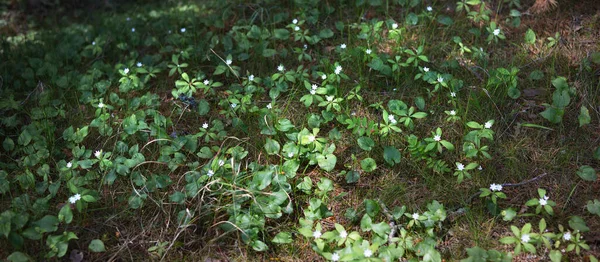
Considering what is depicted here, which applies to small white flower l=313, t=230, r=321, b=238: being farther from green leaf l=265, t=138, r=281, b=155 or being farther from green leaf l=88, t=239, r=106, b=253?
green leaf l=88, t=239, r=106, b=253

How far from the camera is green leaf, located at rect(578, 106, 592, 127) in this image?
268 cm

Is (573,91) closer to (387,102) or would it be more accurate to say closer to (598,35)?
(598,35)

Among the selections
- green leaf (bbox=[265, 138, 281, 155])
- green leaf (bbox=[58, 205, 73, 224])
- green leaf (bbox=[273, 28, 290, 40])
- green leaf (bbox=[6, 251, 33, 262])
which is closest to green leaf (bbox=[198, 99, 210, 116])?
green leaf (bbox=[265, 138, 281, 155])

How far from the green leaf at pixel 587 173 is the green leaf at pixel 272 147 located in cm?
161

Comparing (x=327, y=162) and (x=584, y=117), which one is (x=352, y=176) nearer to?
(x=327, y=162)

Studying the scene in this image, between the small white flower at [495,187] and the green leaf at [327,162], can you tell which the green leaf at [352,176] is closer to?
the green leaf at [327,162]

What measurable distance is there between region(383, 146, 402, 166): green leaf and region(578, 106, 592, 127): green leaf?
1.02 metres

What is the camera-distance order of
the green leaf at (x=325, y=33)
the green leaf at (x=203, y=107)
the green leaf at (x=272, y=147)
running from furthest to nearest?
1. the green leaf at (x=325, y=33)
2. the green leaf at (x=203, y=107)
3. the green leaf at (x=272, y=147)

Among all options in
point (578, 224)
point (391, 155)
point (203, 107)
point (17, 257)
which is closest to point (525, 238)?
point (578, 224)

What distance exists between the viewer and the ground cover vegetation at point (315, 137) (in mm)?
2418

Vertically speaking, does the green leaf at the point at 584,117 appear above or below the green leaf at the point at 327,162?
above

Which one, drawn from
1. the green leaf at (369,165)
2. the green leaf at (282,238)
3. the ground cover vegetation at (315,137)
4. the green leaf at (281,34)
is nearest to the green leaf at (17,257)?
the ground cover vegetation at (315,137)

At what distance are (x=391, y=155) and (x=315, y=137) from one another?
44 cm

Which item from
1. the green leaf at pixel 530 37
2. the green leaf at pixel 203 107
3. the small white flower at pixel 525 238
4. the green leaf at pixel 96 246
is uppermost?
the green leaf at pixel 530 37
